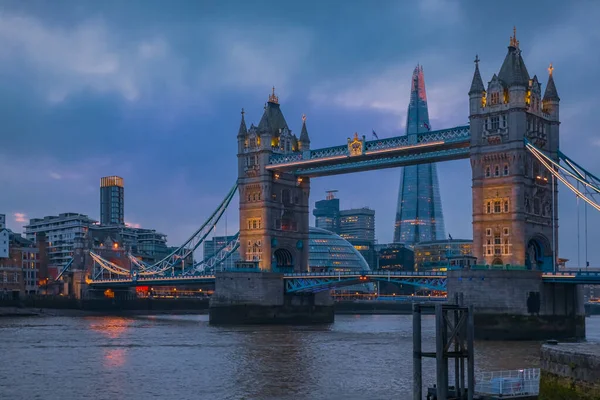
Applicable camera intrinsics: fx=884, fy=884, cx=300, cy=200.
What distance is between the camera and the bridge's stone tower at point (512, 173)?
85.2 metres

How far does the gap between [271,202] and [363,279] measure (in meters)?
17.3

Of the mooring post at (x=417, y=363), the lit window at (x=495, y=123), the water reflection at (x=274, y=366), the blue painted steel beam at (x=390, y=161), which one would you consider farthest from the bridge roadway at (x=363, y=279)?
the mooring post at (x=417, y=363)

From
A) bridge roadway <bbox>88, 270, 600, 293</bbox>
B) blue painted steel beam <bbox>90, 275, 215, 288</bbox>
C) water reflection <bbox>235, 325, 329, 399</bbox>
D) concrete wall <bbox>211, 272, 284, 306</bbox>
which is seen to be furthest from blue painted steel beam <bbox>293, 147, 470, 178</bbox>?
water reflection <bbox>235, 325, 329, 399</bbox>

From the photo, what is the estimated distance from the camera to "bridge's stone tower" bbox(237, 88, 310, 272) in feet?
366

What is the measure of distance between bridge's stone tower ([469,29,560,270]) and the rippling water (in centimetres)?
1311

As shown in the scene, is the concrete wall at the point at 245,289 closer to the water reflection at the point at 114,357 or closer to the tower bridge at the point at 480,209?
the tower bridge at the point at 480,209

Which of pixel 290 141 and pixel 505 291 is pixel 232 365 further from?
pixel 290 141

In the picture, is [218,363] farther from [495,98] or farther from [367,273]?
[495,98]

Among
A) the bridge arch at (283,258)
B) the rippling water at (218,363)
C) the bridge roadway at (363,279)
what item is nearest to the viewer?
the rippling water at (218,363)

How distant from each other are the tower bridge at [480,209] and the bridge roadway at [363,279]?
0.61 ft

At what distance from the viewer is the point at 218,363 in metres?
59.7

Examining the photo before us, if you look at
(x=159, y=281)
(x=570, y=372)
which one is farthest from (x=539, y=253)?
(x=570, y=372)

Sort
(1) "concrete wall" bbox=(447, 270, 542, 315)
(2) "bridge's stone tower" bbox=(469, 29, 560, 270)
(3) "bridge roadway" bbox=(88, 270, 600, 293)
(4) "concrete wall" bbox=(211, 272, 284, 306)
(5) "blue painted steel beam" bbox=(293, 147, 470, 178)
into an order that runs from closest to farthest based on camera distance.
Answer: (3) "bridge roadway" bbox=(88, 270, 600, 293) < (1) "concrete wall" bbox=(447, 270, 542, 315) < (2) "bridge's stone tower" bbox=(469, 29, 560, 270) < (5) "blue painted steel beam" bbox=(293, 147, 470, 178) < (4) "concrete wall" bbox=(211, 272, 284, 306)

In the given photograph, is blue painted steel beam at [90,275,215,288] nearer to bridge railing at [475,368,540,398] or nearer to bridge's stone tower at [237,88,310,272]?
bridge's stone tower at [237,88,310,272]
